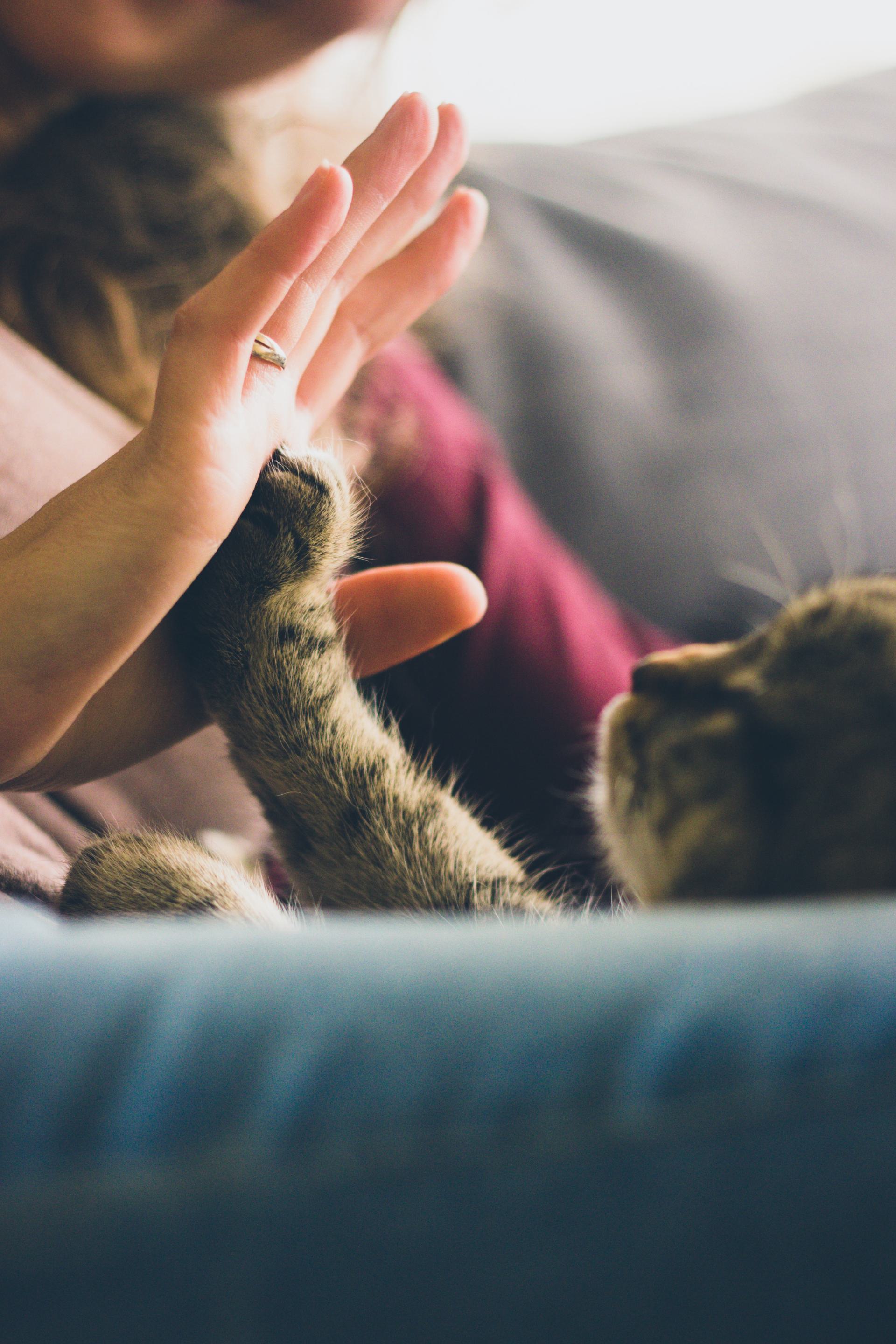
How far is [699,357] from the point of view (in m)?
0.86

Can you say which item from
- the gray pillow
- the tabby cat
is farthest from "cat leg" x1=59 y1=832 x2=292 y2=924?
the gray pillow

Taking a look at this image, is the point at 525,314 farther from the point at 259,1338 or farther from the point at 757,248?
the point at 259,1338

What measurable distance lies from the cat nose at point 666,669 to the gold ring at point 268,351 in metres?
0.25

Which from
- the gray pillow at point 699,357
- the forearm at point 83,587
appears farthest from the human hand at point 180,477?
the gray pillow at point 699,357

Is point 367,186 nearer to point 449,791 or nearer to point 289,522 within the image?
point 289,522

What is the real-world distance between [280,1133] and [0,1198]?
0.18 ft

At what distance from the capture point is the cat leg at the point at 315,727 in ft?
1.48

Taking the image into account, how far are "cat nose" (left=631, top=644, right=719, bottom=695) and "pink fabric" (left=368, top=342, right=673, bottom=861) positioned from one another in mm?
209

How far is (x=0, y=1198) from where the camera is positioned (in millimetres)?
173

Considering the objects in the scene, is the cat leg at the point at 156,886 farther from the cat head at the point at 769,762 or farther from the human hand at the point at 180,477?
the cat head at the point at 769,762

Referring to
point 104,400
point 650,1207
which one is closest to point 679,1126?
point 650,1207

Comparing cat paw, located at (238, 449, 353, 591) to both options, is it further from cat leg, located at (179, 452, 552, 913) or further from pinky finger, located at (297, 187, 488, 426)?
pinky finger, located at (297, 187, 488, 426)

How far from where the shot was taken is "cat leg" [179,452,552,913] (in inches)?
→ 17.7

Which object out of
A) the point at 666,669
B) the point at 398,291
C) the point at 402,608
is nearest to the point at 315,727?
the point at 402,608
